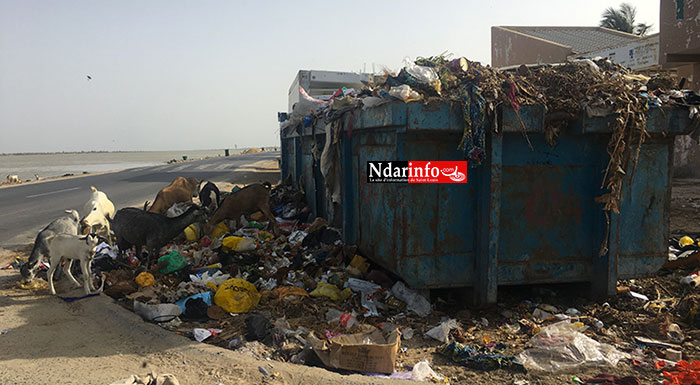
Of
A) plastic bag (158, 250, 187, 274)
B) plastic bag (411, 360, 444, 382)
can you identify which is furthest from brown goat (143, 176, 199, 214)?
plastic bag (411, 360, 444, 382)

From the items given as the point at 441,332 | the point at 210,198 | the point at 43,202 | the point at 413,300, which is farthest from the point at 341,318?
the point at 43,202

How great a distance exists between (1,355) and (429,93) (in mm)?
3855

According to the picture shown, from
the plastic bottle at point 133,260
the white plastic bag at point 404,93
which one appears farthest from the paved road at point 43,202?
the white plastic bag at point 404,93

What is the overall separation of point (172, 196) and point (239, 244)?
120 inches

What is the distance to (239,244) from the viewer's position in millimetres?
5973

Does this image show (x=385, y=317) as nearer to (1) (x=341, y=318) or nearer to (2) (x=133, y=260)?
(1) (x=341, y=318)

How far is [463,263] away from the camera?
14.0 feet

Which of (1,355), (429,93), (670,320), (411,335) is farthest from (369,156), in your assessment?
(1,355)

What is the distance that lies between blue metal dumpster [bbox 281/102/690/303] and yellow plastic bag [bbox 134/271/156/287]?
2463 mm

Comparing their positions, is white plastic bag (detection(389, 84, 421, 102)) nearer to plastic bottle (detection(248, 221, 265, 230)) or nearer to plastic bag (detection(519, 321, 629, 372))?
plastic bag (detection(519, 321, 629, 372))

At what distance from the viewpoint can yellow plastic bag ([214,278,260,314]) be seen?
4164mm

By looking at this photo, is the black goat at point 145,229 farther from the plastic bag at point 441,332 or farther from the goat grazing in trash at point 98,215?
the plastic bag at point 441,332

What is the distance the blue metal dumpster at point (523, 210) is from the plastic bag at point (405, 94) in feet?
0.50

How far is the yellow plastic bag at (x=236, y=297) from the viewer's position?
416cm
